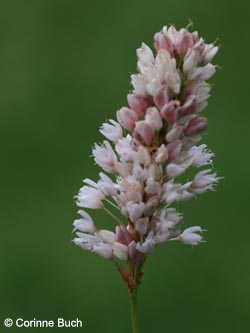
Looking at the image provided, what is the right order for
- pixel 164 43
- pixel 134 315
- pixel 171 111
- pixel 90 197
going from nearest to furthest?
1. pixel 134 315
2. pixel 171 111
3. pixel 164 43
4. pixel 90 197

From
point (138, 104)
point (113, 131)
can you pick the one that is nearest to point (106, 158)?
point (113, 131)

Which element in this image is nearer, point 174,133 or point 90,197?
point 174,133

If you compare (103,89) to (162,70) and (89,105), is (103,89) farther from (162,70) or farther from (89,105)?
(162,70)

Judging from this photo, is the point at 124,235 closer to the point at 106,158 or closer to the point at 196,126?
the point at 106,158

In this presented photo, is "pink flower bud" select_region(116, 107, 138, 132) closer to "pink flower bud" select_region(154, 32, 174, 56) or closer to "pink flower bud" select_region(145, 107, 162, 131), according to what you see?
"pink flower bud" select_region(145, 107, 162, 131)

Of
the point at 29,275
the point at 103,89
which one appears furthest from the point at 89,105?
the point at 29,275

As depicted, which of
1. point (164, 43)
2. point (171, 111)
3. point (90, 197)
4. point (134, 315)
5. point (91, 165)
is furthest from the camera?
point (91, 165)

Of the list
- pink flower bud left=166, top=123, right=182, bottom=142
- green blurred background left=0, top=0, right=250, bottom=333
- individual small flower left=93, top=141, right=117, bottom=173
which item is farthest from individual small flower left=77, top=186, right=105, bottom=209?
green blurred background left=0, top=0, right=250, bottom=333

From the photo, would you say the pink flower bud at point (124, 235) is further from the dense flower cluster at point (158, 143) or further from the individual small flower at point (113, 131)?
the individual small flower at point (113, 131)
